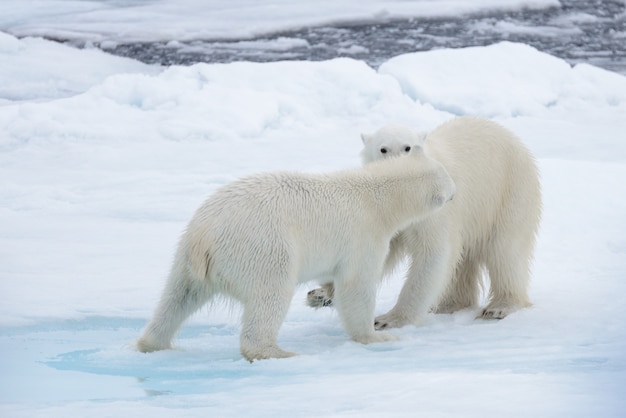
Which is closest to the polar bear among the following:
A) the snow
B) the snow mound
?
the snow

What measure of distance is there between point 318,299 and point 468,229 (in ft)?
2.71

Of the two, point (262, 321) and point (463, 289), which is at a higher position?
point (262, 321)

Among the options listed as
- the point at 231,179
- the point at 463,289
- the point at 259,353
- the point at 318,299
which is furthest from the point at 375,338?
the point at 231,179

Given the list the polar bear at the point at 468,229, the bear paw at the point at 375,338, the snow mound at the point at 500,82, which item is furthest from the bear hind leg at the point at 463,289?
the snow mound at the point at 500,82

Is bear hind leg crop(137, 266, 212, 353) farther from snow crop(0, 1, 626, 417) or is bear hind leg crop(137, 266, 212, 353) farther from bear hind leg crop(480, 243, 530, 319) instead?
bear hind leg crop(480, 243, 530, 319)

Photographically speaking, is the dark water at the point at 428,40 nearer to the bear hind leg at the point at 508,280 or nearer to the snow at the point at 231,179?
the snow at the point at 231,179

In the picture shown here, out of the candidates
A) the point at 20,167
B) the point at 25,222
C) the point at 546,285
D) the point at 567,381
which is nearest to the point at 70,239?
the point at 25,222

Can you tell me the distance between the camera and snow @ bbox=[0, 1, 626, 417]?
3271 millimetres

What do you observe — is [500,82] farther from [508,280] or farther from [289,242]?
[289,242]

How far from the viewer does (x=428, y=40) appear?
15547 mm

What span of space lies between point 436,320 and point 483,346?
73cm

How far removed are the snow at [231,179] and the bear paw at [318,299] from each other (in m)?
0.04

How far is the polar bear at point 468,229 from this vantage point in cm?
448

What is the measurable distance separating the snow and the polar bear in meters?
0.14
